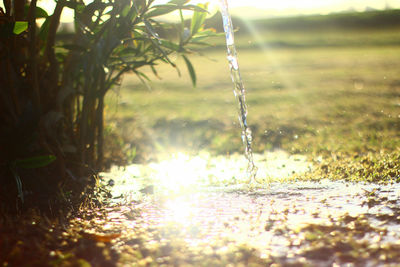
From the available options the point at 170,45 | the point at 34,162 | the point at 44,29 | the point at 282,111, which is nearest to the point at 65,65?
the point at 44,29

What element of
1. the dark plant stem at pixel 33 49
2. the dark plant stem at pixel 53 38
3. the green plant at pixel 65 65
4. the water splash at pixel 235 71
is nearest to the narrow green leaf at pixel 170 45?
the green plant at pixel 65 65

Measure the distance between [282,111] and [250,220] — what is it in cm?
449

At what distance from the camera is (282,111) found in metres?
6.79

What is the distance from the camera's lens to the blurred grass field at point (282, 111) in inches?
185

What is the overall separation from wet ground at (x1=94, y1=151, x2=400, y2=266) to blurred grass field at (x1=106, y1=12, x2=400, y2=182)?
2.25ft

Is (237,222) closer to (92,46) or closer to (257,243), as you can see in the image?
(257,243)

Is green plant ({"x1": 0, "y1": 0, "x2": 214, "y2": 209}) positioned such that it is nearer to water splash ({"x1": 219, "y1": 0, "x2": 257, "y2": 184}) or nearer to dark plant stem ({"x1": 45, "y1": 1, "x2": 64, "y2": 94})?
dark plant stem ({"x1": 45, "y1": 1, "x2": 64, "y2": 94})

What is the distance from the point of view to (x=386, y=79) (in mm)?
9461

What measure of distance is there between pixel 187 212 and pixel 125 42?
102 cm

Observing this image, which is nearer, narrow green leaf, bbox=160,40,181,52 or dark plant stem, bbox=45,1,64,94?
dark plant stem, bbox=45,1,64,94

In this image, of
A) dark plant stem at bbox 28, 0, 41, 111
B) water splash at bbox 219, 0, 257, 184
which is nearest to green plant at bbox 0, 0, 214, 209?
dark plant stem at bbox 28, 0, 41, 111

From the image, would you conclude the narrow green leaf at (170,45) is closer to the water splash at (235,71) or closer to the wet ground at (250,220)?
the water splash at (235,71)

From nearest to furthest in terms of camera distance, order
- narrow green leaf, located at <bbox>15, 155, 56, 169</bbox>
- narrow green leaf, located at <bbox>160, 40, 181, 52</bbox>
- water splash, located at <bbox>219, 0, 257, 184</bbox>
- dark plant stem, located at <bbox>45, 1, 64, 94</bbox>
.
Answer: narrow green leaf, located at <bbox>15, 155, 56, 169</bbox>, dark plant stem, located at <bbox>45, 1, 64, 94</bbox>, narrow green leaf, located at <bbox>160, 40, 181, 52</bbox>, water splash, located at <bbox>219, 0, 257, 184</bbox>

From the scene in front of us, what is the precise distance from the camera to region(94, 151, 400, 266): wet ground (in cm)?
197
